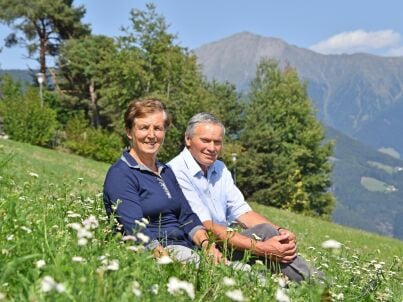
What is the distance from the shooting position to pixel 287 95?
56000 millimetres

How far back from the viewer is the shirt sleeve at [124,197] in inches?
163

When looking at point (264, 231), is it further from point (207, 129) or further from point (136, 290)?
point (136, 290)

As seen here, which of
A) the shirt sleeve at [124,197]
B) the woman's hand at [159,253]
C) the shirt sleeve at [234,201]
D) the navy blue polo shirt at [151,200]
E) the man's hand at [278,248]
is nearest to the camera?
the woman's hand at [159,253]

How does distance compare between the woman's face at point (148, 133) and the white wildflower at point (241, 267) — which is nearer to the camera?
the white wildflower at point (241, 267)

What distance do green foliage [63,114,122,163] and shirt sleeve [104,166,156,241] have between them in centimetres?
3543

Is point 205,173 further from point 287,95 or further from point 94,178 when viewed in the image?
point 287,95

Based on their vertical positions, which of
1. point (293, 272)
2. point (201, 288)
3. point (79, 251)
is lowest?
point (293, 272)

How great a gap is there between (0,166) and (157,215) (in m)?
1.23

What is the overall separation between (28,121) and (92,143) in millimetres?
5086

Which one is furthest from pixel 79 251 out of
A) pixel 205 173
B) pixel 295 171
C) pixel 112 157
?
pixel 295 171

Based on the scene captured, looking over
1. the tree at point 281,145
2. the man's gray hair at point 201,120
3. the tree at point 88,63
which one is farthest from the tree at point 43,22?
the man's gray hair at point 201,120

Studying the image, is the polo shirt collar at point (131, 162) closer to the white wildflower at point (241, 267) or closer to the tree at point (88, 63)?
the white wildflower at point (241, 267)

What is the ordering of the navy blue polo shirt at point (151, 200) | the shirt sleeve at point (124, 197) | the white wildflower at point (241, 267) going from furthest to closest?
the navy blue polo shirt at point (151, 200), the shirt sleeve at point (124, 197), the white wildflower at point (241, 267)

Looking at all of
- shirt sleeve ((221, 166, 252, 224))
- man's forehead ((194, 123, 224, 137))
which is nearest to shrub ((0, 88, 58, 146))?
shirt sleeve ((221, 166, 252, 224))
